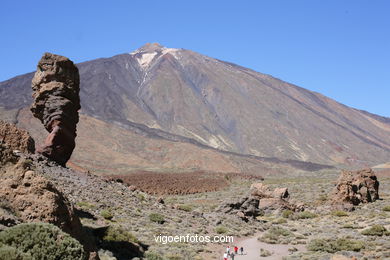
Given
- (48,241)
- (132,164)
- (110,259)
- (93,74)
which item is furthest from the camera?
(93,74)

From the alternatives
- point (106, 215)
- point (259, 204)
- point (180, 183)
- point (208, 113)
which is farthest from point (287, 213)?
point (208, 113)

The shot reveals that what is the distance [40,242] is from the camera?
7234 mm

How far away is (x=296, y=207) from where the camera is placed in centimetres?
3192

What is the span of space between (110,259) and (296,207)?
2291 centimetres

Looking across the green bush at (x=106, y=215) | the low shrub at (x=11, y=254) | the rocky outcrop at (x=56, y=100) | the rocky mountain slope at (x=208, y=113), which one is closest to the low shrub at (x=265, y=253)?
the green bush at (x=106, y=215)

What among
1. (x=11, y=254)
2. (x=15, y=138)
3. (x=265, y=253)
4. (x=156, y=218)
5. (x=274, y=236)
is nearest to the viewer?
(x=11, y=254)

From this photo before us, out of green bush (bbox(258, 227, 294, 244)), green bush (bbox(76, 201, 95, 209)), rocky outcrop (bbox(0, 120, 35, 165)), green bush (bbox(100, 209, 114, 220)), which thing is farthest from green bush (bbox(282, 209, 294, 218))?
rocky outcrop (bbox(0, 120, 35, 165))

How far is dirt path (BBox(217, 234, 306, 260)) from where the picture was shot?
54.5ft

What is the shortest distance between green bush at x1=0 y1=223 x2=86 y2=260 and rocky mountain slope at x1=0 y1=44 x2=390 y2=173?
8903 cm

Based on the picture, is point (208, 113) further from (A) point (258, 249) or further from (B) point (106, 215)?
(A) point (258, 249)

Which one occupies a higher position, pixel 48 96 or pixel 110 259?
pixel 48 96

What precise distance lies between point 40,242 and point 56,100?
1742 centimetres

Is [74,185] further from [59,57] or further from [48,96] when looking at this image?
[59,57]

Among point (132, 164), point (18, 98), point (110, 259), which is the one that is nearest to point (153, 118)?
point (18, 98)
